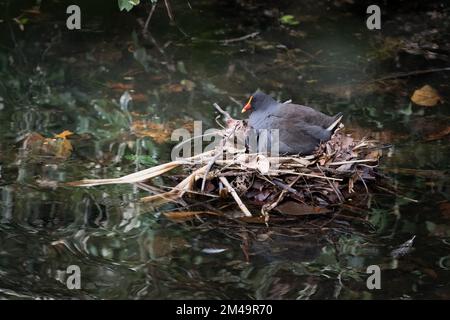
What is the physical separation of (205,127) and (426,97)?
1.96 metres

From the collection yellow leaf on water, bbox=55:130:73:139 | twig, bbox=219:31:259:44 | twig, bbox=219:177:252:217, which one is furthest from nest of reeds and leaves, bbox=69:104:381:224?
twig, bbox=219:31:259:44

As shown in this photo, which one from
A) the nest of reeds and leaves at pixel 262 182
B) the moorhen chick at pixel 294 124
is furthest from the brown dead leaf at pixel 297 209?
the moorhen chick at pixel 294 124

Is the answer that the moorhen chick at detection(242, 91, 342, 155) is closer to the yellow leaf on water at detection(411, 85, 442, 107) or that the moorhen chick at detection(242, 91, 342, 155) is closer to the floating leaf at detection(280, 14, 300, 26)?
the yellow leaf on water at detection(411, 85, 442, 107)

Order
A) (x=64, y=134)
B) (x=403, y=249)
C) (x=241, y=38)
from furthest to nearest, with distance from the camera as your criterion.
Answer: (x=241, y=38) < (x=64, y=134) < (x=403, y=249)

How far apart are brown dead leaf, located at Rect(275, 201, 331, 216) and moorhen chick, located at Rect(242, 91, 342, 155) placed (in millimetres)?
366

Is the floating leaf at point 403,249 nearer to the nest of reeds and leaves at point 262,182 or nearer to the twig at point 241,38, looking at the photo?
the nest of reeds and leaves at point 262,182

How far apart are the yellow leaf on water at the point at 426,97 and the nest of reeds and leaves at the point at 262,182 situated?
57.5 inches

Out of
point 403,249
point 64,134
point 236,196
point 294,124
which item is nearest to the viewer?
point 403,249

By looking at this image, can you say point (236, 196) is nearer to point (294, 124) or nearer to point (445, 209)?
point (294, 124)

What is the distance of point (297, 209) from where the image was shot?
4.45m

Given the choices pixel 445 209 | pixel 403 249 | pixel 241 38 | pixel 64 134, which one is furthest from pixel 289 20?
pixel 403 249

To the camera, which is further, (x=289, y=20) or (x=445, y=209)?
(x=289, y=20)

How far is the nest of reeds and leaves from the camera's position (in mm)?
4453

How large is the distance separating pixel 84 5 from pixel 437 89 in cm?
373
